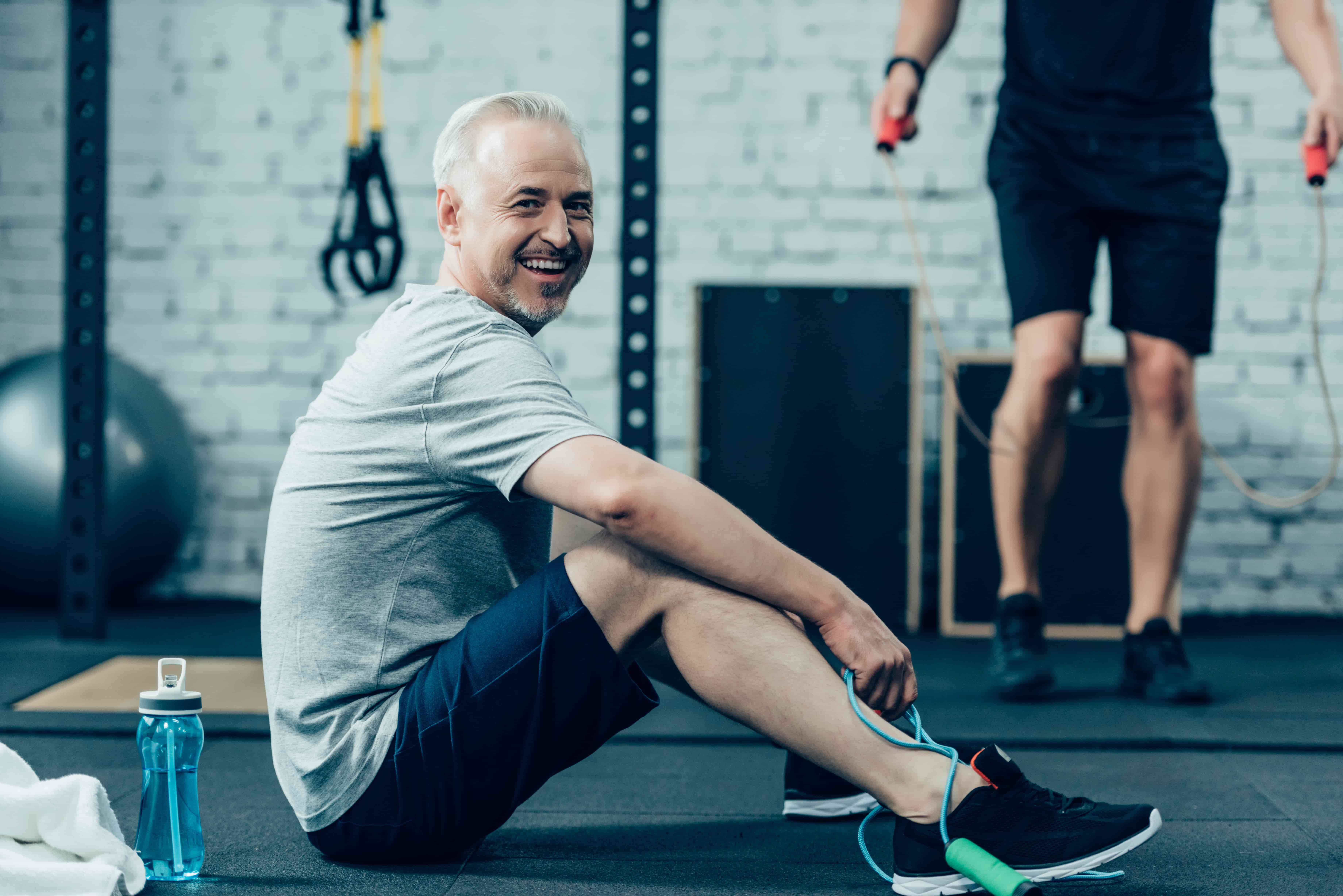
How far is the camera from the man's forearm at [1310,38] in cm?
214

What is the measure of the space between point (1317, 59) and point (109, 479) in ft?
8.81

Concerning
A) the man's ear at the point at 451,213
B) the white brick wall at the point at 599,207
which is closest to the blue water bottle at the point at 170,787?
the man's ear at the point at 451,213

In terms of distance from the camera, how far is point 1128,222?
2240mm

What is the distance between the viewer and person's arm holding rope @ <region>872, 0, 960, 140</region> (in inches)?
85.7

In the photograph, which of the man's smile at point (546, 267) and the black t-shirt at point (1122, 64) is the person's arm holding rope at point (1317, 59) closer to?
the black t-shirt at point (1122, 64)

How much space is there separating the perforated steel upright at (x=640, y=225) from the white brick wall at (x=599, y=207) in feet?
3.08

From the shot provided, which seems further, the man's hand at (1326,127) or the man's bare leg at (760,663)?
the man's hand at (1326,127)

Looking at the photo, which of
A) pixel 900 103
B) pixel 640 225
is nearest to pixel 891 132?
pixel 900 103

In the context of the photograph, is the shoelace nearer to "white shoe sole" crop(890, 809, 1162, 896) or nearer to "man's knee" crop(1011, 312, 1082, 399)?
"white shoe sole" crop(890, 809, 1162, 896)

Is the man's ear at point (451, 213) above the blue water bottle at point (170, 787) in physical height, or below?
above

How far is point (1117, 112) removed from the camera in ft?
7.30

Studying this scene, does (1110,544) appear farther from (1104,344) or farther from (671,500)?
(671,500)

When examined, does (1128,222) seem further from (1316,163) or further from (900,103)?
(900,103)

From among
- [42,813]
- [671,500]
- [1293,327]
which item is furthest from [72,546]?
[1293,327]
